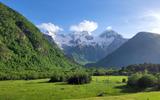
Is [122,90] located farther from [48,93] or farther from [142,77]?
[48,93]

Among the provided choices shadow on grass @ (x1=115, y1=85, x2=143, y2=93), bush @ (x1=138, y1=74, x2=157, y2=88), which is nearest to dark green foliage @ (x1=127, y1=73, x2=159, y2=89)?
bush @ (x1=138, y1=74, x2=157, y2=88)

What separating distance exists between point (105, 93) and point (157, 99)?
67.8 meters

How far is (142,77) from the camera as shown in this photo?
575 ft

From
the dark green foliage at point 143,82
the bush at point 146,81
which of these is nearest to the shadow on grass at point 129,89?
the dark green foliage at point 143,82

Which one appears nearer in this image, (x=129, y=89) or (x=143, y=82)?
(x=129, y=89)

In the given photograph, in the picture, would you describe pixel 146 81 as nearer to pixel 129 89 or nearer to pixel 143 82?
pixel 143 82

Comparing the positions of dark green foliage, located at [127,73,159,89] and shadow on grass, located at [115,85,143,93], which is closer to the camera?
shadow on grass, located at [115,85,143,93]

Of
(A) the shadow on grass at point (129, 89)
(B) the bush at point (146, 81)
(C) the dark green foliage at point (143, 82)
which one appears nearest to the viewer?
(A) the shadow on grass at point (129, 89)

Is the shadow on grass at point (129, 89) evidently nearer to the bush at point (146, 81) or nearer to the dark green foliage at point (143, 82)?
the dark green foliage at point (143, 82)

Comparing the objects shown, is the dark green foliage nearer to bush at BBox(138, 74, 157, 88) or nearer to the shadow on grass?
bush at BBox(138, 74, 157, 88)

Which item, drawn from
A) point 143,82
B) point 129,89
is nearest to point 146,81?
point 143,82

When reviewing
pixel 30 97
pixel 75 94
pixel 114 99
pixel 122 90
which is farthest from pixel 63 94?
pixel 114 99

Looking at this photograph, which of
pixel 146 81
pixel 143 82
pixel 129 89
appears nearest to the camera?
pixel 129 89

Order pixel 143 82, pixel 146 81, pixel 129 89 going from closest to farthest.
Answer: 1. pixel 129 89
2. pixel 146 81
3. pixel 143 82
